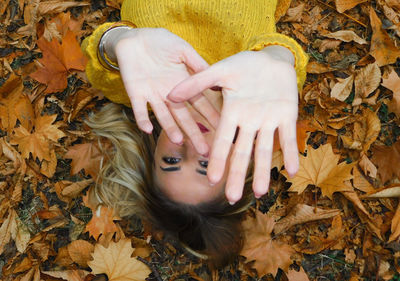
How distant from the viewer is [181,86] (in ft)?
4.72

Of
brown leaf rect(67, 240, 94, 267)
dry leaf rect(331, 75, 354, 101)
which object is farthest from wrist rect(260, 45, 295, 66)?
brown leaf rect(67, 240, 94, 267)

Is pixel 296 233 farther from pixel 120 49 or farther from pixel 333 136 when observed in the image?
pixel 120 49

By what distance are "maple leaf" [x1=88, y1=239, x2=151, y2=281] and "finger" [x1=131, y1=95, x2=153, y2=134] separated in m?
1.06

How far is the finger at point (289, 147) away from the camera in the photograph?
4.57ft

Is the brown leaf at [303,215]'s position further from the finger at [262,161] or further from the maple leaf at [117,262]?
the finger at [262,161]

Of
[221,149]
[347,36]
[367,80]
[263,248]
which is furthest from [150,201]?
[347,36]

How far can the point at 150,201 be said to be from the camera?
7.45ft

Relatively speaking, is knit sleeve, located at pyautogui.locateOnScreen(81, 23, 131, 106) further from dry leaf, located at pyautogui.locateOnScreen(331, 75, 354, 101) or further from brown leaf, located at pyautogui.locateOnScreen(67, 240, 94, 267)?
dry leaf, located at pyautogui.locateOnScreen(331, 75, 354, 101)

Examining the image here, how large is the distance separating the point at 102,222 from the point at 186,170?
0.88 metres

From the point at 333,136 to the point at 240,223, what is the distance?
2.86 ft

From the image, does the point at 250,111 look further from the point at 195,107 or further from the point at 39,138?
the point at 39,138

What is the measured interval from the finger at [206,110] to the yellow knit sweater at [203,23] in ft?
1.68

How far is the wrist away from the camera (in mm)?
1672

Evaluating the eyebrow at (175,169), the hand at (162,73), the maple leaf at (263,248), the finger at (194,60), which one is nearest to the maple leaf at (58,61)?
the hand at (162,73)
